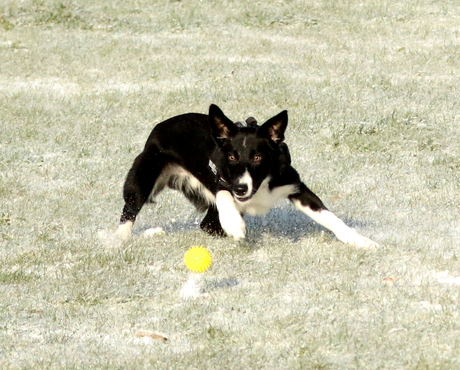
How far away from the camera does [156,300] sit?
5.93m

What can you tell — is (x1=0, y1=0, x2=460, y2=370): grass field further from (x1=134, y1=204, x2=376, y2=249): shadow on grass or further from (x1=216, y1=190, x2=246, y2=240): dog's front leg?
(x1=216, y1=190, x2=246, y2=240): dog's front leg

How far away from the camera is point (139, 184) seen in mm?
7797

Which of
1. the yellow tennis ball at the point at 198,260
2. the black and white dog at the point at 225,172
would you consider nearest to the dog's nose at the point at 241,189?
the black and white dog at the point at 225,172

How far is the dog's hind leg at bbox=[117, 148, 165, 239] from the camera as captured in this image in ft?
25.6

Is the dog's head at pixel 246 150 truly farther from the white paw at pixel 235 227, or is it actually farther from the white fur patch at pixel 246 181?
the white paw at pixel 235 227

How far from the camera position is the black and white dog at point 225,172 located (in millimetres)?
6879

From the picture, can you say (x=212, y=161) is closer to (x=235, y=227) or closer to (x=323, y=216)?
(x=235, y=227)

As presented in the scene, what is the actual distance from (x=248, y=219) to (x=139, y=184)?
1.26 metres

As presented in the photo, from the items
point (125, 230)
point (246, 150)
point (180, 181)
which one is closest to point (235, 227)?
point (246, 150)

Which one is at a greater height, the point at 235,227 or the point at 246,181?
the point at 246,181

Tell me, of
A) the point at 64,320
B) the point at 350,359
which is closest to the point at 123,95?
the point at 64,320

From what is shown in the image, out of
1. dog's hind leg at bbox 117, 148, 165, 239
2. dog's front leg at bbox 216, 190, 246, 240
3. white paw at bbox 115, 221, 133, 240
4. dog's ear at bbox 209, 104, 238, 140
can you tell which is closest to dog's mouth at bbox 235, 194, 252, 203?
dog's front leg at bbox 216, 190, 246, 240

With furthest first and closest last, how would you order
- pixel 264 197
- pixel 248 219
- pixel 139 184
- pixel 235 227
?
pixel 248 219 < pixel 139 184 < pixel 264 197 < pixel 235 227

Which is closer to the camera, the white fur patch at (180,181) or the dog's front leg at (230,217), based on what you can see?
the dog's front leg at (230,217)
